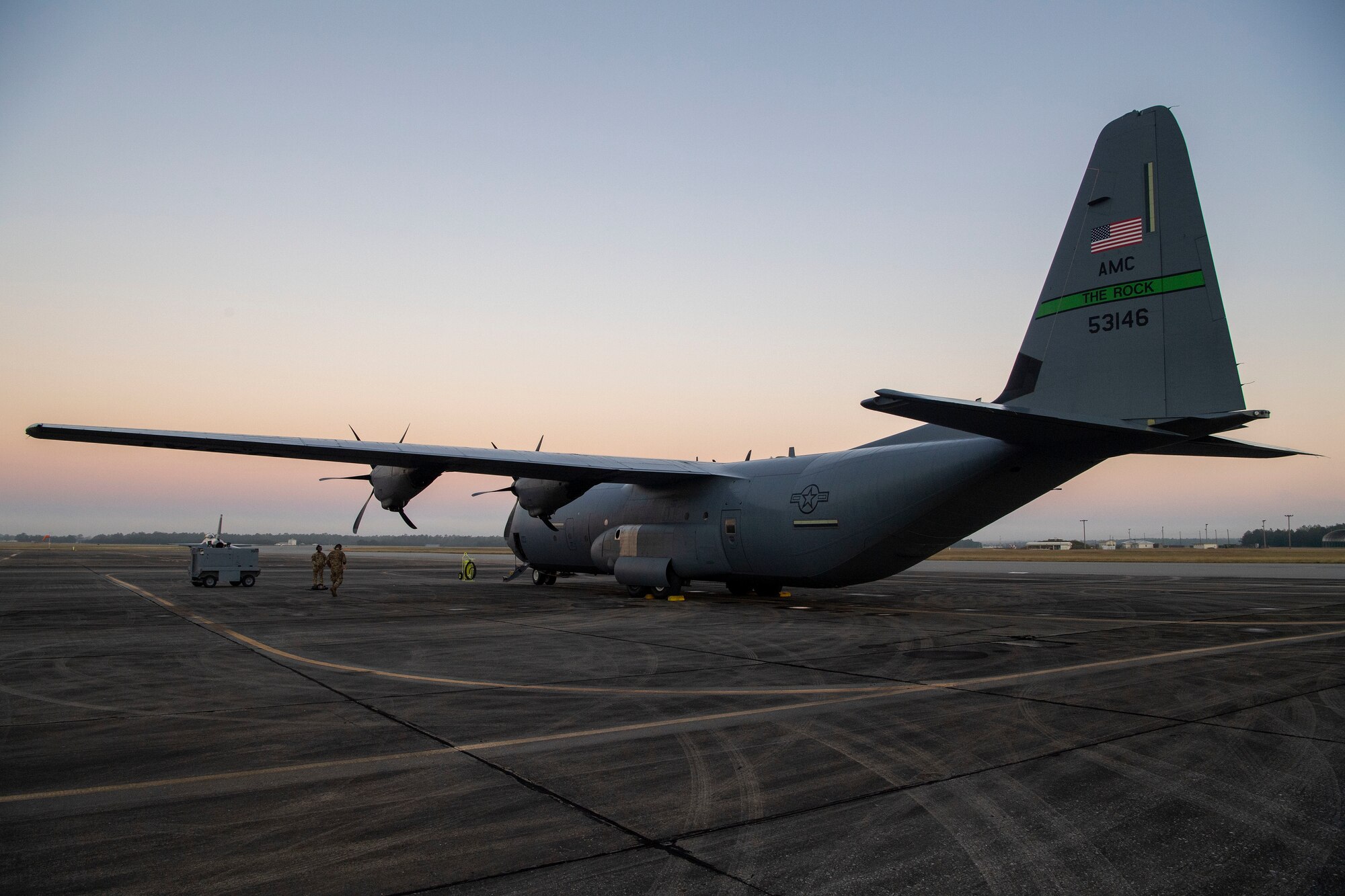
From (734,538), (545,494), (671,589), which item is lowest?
(671,589)

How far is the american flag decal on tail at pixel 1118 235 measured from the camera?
41.7 feet

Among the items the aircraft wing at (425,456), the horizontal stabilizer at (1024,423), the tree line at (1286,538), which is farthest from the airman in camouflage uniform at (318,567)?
the tree line at (1286,538)

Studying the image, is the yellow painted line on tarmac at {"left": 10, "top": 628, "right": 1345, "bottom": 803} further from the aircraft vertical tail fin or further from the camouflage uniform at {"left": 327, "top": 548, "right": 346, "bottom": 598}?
the camouflage uniform at {"left": 327, "top": 548, "right": 346, "bottom": 598}

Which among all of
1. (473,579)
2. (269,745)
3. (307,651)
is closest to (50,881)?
(269,745)

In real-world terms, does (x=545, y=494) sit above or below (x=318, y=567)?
above

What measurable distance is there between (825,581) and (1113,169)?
10323mm

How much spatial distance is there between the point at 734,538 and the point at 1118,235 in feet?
36.6

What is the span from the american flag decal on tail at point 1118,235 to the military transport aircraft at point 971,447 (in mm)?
26

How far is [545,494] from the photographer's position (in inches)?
963

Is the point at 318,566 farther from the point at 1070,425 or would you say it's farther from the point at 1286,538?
the point at 1286,538

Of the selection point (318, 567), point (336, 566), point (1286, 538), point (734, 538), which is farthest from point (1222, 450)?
point (1286, 538)

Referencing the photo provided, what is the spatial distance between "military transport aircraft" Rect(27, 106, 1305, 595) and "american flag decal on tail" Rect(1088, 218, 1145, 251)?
0.08ft

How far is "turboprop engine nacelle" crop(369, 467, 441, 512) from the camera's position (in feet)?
77.7

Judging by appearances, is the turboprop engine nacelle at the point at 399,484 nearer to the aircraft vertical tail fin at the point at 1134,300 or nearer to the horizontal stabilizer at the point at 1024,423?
the horizontal stabilizer at the point at 1024,423
